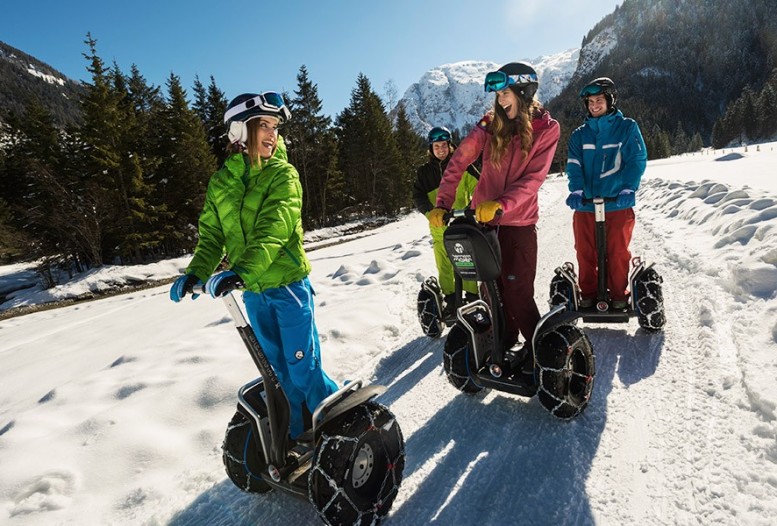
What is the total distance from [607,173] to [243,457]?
14.6ft

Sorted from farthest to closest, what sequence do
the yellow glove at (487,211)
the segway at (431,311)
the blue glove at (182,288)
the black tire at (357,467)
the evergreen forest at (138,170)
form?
the evergreen forest at (138,170)
the segway at (431,311)
the yellow glove at (487,211)
the black tire at (357,467)
the blue glove at (182,288)

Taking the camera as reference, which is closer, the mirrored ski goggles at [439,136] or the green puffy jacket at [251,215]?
the green puffy jacket at [251,215]

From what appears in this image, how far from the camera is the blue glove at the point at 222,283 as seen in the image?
76.5 inches

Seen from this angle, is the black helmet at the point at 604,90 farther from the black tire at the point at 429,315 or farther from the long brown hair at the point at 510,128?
the black tire at the point at 429,315

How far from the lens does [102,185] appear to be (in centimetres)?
2423

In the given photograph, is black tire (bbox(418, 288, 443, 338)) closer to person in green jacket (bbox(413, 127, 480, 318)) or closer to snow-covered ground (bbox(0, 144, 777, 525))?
snow-covered ground (bbox(0, 144, 777, 525))

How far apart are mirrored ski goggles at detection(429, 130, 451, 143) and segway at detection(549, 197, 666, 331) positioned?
1.92 metres

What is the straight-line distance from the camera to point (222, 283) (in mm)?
1976

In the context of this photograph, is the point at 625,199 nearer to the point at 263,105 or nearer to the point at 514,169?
the point at 514,169

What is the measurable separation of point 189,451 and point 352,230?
29.5 m

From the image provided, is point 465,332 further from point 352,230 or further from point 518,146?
point 352,230

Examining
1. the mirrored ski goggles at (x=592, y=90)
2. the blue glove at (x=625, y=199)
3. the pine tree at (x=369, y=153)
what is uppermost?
the pine tree at (x=369, y=153)

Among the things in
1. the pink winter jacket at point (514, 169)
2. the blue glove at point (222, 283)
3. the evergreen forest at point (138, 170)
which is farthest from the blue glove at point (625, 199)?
the evergreen forest at point (138, 170)

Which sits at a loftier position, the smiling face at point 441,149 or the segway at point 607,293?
the smiling face at point 441,149
